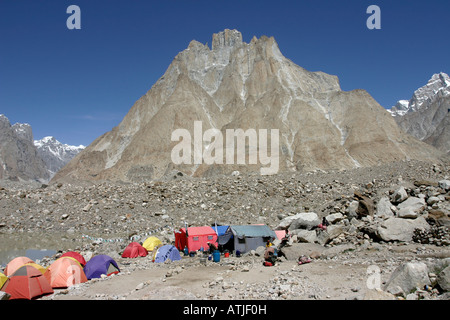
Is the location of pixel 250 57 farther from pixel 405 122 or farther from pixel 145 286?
pixel 405 122

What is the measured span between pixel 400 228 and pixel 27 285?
13576 millimetres

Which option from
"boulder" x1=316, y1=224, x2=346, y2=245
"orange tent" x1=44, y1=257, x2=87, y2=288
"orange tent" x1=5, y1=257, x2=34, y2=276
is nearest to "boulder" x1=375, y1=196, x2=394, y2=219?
"boulder" x1=316, y1=224, x2=346, y2=245

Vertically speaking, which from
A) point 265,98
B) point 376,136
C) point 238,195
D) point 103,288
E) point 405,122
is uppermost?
point 405,122

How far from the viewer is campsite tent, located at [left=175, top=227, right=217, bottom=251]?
58.7 ft

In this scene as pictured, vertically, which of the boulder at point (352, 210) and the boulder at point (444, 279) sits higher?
the boulder at point (352, 210)

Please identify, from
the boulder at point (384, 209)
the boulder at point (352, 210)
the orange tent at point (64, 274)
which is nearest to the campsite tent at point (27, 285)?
the orange tent at point (64, 274)

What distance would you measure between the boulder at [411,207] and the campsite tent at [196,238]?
9218 millimetres

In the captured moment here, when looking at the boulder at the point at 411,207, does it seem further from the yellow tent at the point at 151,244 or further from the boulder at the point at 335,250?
the yellow tent at the point at 151,244

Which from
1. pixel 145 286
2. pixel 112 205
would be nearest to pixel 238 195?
pixel 112 205

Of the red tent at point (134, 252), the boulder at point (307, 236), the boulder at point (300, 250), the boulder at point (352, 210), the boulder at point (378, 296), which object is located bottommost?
the red tent at point (134, 252)

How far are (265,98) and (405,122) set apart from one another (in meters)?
140

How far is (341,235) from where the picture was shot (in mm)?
15055

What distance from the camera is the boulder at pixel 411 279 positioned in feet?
27.1

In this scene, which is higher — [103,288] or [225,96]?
[225,96]
